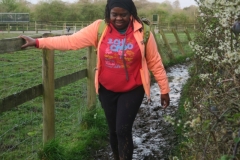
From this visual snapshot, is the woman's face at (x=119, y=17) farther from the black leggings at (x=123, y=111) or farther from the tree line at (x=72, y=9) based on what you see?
the tree line at (x=72, y=9)

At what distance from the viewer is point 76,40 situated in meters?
4.00

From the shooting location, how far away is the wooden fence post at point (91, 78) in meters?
5.98

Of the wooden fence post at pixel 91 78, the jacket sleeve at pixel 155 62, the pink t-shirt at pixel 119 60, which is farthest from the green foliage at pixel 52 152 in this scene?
the wooden fence post at pixel 91 78

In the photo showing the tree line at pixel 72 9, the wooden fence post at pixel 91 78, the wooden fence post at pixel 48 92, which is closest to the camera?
the wooden fence post at pixel 48 92

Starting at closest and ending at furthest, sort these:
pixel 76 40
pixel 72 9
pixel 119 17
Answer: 1. pixel 119 17
2. pixel 76 40
3. pixel 72 9

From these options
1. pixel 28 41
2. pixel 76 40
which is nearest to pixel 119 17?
pixel 76 40

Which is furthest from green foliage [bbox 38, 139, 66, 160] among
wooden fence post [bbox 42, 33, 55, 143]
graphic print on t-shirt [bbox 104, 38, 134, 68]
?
graphic print on t-shirt [bbox 104, 38, 134, 68]

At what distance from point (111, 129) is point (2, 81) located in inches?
186

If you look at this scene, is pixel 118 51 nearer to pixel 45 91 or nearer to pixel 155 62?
pixel 155 62

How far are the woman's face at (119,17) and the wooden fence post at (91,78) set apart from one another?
2.25 metres

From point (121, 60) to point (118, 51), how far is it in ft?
0.31

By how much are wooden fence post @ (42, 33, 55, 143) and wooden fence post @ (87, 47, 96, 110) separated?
1.51 meters

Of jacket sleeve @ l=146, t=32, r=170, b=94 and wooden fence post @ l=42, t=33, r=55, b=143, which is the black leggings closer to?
jacket sleeve @ l=146, t=32, r=170, b=94

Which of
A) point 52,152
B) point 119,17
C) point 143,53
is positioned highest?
point 119,17
